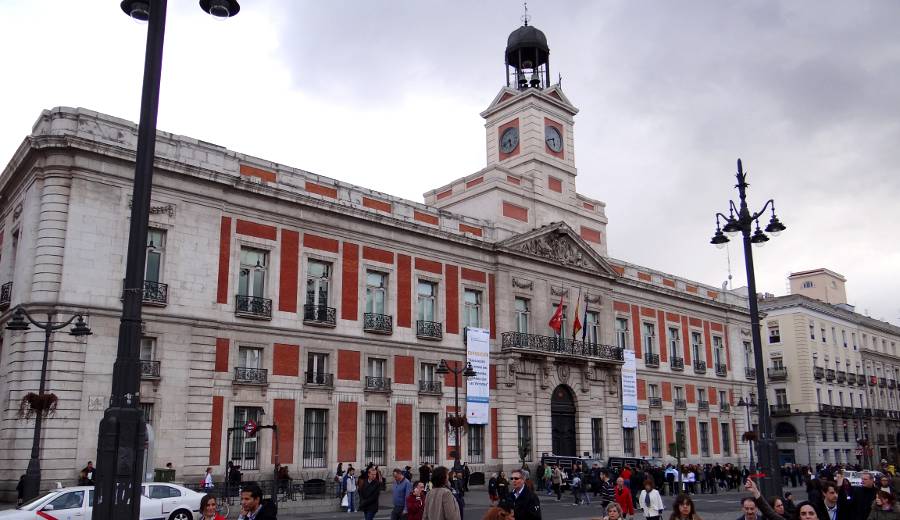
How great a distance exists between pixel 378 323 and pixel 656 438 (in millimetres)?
21006

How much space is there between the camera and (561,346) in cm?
3988

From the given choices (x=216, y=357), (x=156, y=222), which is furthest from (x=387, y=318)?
(x=156, y=222)

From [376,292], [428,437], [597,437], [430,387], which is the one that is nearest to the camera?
[376,292]

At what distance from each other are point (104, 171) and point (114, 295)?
4.04 metres

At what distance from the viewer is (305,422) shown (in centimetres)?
2989

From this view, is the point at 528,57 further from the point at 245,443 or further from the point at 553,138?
the point at 245,443

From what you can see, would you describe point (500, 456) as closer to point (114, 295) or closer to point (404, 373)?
point (404, 373)

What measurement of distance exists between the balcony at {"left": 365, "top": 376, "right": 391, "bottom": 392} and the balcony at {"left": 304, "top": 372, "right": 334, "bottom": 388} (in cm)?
174

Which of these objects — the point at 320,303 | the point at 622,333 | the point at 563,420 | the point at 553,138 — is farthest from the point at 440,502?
the point at 622,333

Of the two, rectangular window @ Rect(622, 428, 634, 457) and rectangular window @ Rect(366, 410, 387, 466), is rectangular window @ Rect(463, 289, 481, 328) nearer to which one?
rectangular window @ Rect(366, 410, 387, 466)

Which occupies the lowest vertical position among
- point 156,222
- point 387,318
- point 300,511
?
point 300,511

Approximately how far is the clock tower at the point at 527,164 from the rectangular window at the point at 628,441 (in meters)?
9.87

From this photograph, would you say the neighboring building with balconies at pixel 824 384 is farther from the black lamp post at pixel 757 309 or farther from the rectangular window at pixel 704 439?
the black lamp post at pixel 757 309

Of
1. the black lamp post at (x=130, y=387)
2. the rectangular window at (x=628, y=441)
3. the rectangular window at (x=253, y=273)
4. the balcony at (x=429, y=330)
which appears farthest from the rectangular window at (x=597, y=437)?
the black lamp post at (x=130, y=387)
